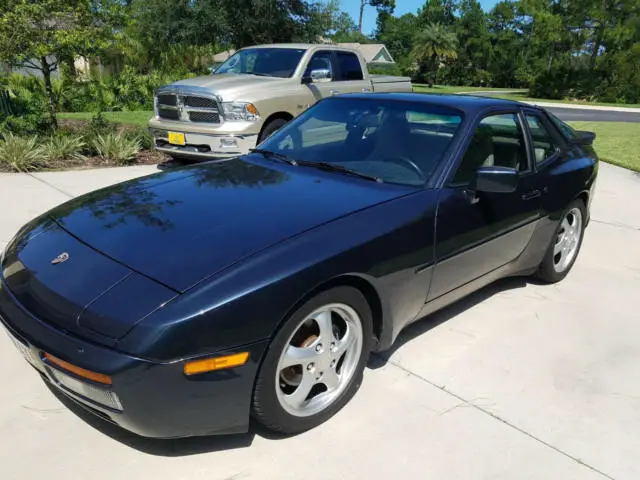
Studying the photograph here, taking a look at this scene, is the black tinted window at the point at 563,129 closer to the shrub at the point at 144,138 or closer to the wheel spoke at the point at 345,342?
the wheel spoke at the point at 345,342

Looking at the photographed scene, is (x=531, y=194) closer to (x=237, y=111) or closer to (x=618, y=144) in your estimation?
(x=237, y=111)

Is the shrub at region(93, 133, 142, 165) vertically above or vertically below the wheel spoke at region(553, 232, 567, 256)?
below

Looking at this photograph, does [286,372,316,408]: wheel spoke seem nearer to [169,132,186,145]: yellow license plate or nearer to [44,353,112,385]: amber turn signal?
[44,353,112,385]: amber turn signal

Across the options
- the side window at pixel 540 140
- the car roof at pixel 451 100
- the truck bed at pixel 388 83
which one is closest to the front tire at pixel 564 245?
the side window at pixel 540 140

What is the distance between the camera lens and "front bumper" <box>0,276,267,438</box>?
2021 millimetres

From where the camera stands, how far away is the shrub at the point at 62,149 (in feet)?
26.7

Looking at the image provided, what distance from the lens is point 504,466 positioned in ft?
8.20

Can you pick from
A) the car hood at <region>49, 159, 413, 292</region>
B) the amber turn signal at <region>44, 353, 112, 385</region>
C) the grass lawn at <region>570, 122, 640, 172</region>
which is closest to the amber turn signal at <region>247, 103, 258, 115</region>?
the car hood at <region>49, 159, 413, 292</region>

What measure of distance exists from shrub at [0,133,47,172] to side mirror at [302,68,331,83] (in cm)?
406

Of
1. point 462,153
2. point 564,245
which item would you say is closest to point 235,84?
point 564,245

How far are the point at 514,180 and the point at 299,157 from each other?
1.36 m

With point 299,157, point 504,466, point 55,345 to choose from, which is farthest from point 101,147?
point 504,466

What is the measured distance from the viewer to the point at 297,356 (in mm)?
2467

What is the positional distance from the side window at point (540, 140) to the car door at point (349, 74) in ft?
17.3
